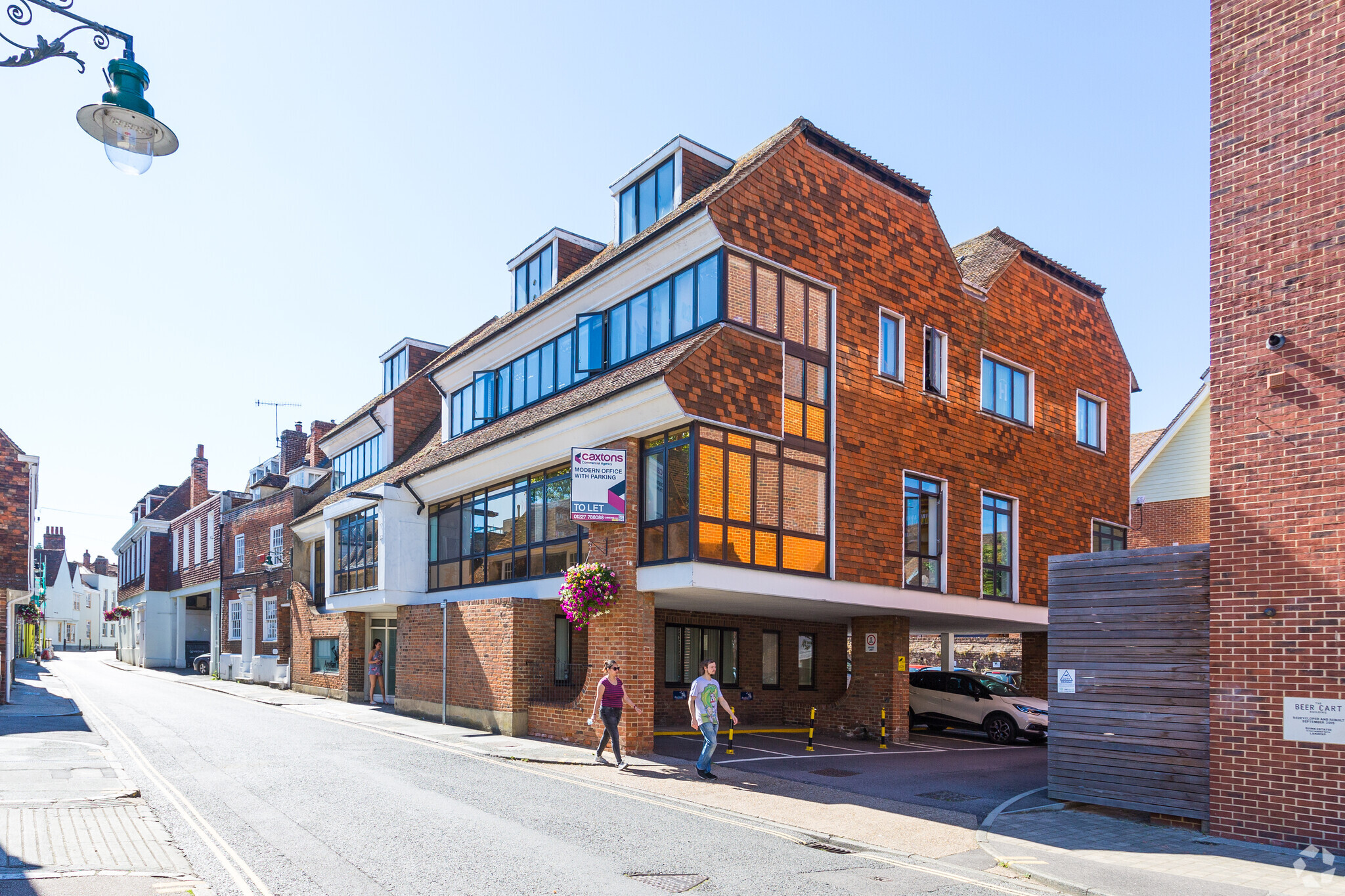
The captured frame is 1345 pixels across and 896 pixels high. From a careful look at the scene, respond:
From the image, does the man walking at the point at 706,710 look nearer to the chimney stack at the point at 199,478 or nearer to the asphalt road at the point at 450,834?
the asphalt road at the point at 450,834

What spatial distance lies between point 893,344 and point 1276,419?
A: 33.6 feet

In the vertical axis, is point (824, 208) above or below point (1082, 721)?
above

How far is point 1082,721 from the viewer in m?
12.0

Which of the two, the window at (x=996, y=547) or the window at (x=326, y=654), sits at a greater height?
the window at (x=996, y=547)

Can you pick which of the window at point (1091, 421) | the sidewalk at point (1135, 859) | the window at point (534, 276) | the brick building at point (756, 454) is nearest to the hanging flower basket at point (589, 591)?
the brick building at point (756, 454)

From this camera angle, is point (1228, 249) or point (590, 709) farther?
point (590, 709)

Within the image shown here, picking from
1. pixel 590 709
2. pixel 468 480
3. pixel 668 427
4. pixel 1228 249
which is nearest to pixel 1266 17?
pixel 1228 249

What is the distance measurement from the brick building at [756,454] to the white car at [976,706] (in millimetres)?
1511

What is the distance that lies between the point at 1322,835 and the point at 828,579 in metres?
9.22

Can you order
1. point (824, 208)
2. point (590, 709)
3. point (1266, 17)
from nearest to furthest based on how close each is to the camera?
point (1266, 17)
point (590, 709)
point (824, 208)

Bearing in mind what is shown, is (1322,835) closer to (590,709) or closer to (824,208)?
(590,709)

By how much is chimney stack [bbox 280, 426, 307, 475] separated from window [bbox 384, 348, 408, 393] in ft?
27.3

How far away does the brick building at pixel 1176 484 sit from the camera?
26969 mm

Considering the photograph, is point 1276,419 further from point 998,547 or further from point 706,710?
point 998,547
